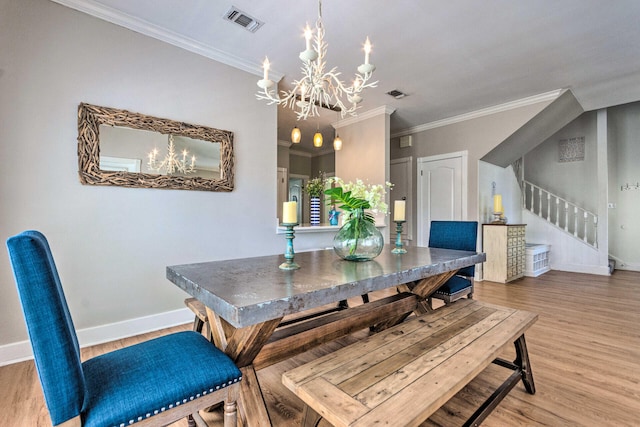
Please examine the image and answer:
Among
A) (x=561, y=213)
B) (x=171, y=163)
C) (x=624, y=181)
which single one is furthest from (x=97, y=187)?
(x=624, y=181)

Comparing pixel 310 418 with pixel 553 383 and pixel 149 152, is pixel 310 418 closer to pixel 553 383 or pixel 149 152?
pixel 553 383

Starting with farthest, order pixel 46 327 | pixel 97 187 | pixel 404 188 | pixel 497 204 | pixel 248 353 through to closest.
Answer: pixel 404 188 < pixel 497 204 < pixel 97 187 < pixel 248 353 < pixel 46 327

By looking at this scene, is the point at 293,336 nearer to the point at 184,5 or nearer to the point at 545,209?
the point at 184,5

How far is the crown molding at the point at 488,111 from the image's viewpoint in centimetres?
390

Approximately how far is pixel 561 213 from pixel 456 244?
15.6 feet

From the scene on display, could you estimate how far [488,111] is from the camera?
14.6 ft

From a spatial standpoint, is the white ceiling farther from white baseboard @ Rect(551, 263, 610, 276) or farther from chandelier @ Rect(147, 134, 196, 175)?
white baseboard @ Rect(551, 263, 610, 276)

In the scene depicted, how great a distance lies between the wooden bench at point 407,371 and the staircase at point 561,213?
5.11 m

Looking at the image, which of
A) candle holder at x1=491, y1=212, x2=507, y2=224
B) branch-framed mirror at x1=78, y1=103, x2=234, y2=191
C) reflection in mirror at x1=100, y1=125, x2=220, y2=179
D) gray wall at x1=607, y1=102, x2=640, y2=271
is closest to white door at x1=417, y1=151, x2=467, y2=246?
candle holder at x1=491, y1=212, x2=507, y2=224

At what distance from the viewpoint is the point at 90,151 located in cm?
233

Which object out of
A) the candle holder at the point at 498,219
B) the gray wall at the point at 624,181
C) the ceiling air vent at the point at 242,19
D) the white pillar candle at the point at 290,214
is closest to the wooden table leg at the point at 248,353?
the white pillar candle at the point at 290,214

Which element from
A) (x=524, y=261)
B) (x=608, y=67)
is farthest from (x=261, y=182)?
(x=524, y=261)

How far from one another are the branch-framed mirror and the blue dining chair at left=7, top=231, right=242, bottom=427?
5.50 feet

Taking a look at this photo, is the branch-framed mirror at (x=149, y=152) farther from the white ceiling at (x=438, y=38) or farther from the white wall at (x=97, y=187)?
the white ceiling at (x=438, y=38)
